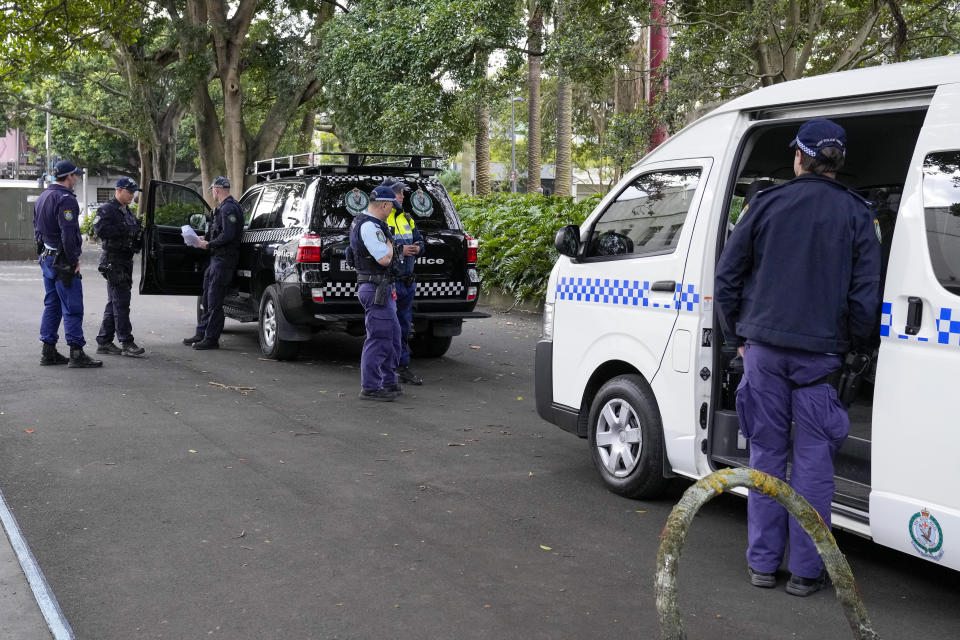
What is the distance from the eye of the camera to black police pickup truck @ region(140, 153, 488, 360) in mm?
9828

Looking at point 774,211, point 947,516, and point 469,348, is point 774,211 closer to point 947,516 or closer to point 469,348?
point 947,516

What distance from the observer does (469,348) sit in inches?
476

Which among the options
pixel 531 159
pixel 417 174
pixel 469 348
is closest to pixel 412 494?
pixel 417 174

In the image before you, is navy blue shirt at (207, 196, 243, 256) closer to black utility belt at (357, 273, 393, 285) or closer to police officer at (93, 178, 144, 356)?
police officer at (93, 178, 144, 356)

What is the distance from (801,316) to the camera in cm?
421

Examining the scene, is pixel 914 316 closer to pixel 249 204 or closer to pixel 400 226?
pixel 400 226

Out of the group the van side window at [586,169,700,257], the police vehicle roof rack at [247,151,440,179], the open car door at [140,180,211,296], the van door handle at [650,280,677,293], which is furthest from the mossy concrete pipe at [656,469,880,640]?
the open car door at [140,180,211,296]

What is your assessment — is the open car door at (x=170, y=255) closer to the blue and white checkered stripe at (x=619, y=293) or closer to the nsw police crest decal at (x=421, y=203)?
the nsw police crest decal at (x=421, y=203)

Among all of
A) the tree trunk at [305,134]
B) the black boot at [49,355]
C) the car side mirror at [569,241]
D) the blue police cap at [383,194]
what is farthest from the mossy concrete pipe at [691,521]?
the tree trunk at [305,134]

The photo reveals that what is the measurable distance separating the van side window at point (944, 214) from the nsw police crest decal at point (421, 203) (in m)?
6.69

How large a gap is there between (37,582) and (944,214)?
13.2 feet

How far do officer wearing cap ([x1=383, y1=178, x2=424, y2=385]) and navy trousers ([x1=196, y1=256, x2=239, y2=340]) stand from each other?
98.2 inches

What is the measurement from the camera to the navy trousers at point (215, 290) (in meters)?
11.2

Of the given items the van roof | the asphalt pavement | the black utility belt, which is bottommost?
the asphalt pavement
